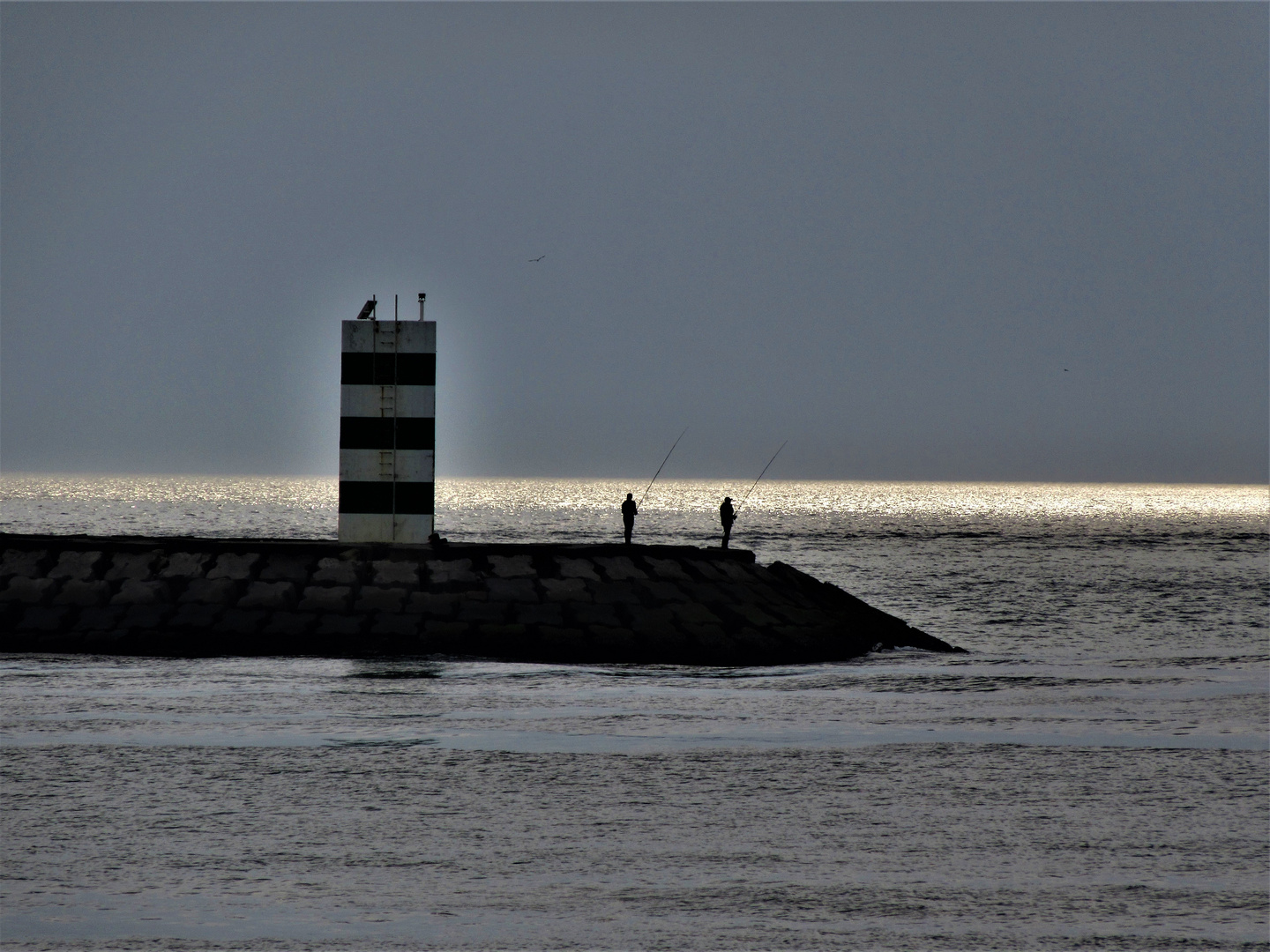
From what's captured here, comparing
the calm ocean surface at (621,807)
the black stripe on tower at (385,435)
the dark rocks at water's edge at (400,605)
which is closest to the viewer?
the calm ocean surface at (621,807)

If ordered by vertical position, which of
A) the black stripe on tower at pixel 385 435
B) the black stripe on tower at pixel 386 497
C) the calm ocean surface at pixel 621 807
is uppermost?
the black stripe on tower at pixel 385 435

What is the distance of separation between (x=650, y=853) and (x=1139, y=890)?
1948mm

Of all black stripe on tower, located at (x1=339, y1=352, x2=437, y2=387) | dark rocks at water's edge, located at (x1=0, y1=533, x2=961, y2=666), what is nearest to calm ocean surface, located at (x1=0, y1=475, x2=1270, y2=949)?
dark rocks at water's edge, located at (x1=0, y1=533, x2=961, y2=666)

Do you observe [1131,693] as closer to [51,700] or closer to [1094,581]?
[51,700]

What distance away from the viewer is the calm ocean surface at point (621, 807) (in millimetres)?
4590

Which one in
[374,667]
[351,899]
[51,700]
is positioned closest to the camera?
[351,899]

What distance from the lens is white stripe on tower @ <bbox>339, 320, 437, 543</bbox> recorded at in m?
14.1

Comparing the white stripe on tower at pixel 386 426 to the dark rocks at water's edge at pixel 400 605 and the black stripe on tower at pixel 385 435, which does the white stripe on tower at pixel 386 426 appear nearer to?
the black stripe on tower at pixel 385 435

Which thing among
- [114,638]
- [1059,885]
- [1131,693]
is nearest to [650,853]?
[1059,885]

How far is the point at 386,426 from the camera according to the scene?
46.4 feet

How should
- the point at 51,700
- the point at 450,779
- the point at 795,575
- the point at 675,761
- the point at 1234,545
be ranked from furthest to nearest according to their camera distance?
the point at 1234,545 → the point at 795,575 → the point at 51,700 → the point at 675,761 → the point at 450,779

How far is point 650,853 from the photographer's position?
17.9 feet

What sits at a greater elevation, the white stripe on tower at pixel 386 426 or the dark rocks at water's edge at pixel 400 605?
the white stripe on tower at pixel 386 426

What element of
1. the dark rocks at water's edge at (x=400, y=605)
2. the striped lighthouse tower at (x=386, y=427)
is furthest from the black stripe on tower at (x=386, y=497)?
the dark rocks at water's edge at (x=400, y=605)
